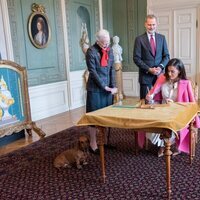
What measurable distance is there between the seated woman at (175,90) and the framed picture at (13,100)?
6.36 ft

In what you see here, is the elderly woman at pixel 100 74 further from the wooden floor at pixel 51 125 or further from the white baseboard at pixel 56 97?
the white baseboard at pixel 56 97

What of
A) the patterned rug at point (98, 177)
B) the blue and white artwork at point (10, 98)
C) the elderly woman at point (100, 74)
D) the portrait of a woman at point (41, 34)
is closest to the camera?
the patterned rug at point (98, 177)

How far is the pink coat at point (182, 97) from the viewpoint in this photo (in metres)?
2.81

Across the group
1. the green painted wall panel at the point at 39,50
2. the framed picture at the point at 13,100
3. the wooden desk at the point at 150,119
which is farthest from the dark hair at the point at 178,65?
the green painted wall panel at the point at 39,50

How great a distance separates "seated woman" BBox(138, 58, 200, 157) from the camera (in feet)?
→ 9.13

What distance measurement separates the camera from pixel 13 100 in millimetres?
3820

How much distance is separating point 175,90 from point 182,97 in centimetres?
10

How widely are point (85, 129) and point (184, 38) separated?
362cm

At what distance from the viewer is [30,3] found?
16.2 ft

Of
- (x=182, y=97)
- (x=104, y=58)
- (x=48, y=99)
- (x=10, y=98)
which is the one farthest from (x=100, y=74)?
(x=48, y=99)

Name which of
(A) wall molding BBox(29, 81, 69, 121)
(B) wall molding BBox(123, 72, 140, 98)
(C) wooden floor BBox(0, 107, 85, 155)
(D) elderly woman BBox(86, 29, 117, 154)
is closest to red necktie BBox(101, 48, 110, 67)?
(D) elderly woman BBox(86, 29, 117, 154)

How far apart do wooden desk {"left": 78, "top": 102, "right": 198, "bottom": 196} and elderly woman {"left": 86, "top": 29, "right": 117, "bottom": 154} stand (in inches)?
22.6

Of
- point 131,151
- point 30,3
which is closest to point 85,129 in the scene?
point 131,151

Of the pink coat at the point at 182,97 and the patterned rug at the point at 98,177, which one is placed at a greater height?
the pink coat at the point at 182,97
